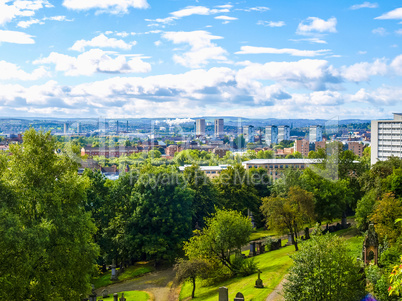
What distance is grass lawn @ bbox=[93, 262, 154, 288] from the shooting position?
3275 centimetres

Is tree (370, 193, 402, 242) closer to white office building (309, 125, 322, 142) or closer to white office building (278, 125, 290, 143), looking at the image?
white office building (309, 125, 322, 142)

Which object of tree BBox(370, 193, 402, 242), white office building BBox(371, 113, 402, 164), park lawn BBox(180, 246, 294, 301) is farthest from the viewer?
white office building BBox(371, 113, 402, 164)

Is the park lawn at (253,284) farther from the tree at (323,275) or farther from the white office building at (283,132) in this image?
the white office building at (283,132)

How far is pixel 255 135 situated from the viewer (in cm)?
15125

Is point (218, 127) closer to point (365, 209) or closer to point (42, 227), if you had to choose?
point (365, 209)

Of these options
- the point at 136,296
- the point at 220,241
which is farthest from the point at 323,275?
the point at 136,296

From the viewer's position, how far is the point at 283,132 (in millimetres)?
167500

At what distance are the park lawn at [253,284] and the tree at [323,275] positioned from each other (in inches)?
232

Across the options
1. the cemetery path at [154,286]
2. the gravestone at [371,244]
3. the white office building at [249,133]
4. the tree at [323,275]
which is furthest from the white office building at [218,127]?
the tree at [323,275]

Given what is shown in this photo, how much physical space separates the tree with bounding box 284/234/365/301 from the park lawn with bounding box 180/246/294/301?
19.3 feet

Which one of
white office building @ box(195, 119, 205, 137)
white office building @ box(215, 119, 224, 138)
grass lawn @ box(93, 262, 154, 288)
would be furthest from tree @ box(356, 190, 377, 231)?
white office building @ box(195, 119, 205, 137)

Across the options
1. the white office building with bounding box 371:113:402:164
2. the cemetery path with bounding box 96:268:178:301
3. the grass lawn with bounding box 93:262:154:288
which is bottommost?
the grass lawn with bounding box 93:262:154:288

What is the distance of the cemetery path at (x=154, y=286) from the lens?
2871cm

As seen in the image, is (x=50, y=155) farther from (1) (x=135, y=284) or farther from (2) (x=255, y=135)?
(2) (x=255, y=135)
